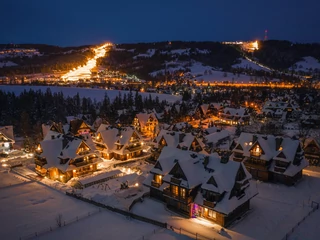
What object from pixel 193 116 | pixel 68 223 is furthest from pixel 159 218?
pixel 193 116

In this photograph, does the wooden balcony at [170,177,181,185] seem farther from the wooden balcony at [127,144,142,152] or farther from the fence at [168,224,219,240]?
the wooden balcony at [127,144,142,152]

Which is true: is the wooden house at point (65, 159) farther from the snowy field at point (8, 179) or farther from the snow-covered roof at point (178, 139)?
the snow-covered roof at point (178, 139)

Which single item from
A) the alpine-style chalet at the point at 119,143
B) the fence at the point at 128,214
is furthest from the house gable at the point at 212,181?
the alpine-style chalet at the point at 119,143

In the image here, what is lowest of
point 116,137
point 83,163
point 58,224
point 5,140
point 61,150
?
point 58,224

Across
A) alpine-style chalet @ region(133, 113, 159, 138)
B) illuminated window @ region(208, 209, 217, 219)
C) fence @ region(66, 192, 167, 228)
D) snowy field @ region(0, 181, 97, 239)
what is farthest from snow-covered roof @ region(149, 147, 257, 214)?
alpine-style chalet @ region(133, 113, 159, 138)

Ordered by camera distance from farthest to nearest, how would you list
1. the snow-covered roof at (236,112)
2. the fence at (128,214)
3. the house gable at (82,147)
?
the snow-covered roof at (236,112), the house gable at (82,147), the fence at (128,214)

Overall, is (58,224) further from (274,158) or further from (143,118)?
(143,118)

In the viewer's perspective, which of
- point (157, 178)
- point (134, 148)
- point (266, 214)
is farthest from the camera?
point (134, 148)

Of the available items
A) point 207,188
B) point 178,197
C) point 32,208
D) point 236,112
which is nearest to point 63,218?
point 32,208
